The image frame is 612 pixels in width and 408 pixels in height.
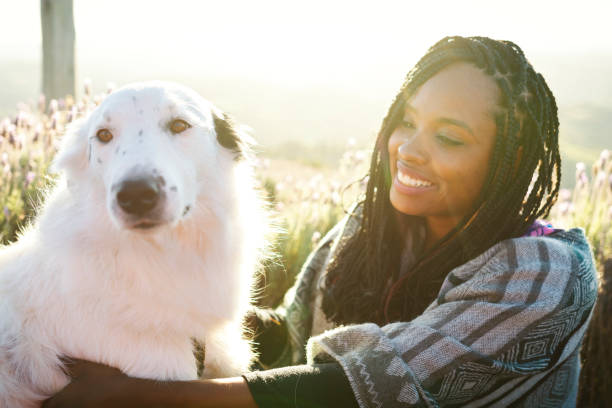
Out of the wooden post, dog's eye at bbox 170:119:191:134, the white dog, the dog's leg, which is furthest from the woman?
the wooden post

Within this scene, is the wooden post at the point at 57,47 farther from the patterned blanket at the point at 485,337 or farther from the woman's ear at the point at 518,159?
the woman's ear at the point at 518,159

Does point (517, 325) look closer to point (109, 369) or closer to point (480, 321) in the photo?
point (480, 321)

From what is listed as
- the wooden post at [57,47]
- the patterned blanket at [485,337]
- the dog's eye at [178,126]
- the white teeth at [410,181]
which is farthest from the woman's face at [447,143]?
the wooden post at [57,47]

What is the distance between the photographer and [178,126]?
6.86 ft

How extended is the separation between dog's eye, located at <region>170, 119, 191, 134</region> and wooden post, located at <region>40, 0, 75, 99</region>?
16.1 feet

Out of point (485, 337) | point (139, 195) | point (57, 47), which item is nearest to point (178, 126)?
point (139, 195)

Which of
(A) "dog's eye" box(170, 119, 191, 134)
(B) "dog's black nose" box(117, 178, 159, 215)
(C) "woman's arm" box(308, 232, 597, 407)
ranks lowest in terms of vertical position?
(C) "woman's arm" box(308, 232, 597, 407)

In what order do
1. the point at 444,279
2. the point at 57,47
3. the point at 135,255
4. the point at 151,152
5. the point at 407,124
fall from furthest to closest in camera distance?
the point at 57,47, the point at 407,124, the point at 444,279, the point at 135,255, the point at 151,152

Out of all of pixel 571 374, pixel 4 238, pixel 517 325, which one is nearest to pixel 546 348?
pixel 517 325

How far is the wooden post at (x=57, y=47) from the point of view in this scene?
5887 millimetres

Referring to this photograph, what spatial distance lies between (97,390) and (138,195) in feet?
2.42

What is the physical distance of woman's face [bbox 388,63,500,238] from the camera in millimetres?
2125

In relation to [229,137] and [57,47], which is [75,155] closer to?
[229,137]

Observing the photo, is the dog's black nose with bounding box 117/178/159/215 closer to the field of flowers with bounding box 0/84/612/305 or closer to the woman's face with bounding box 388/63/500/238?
the woman's face with bounding box 388/63/500/238
